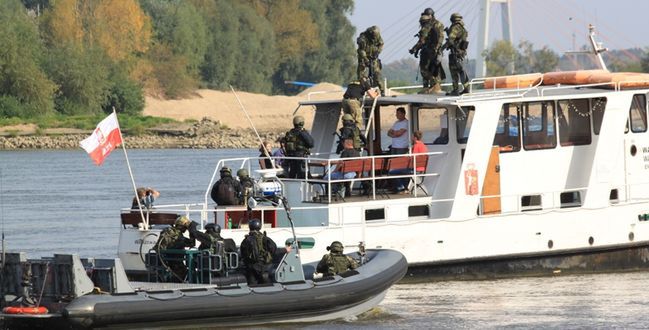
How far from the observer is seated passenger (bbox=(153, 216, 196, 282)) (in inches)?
728

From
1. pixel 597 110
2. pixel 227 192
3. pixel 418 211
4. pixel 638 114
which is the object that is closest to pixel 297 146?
pixel 227 192

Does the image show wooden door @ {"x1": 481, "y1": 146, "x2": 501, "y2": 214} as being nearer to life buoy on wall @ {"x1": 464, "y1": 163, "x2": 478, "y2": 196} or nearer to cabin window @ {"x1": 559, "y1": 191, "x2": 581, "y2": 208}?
life buoy on wall @ {"x1": 464, "y1": 163, "x2": 478, "y2": 196}

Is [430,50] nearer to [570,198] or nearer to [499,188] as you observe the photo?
[499,188]

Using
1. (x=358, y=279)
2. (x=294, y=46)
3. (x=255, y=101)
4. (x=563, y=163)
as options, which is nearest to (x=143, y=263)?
(x=358, y=279)

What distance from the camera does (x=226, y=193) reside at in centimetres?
2095

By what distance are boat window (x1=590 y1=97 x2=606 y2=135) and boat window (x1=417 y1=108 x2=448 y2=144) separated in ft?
7.96

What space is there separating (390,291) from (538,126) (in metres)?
3.71

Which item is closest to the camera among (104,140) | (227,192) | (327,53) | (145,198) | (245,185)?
(104,140)

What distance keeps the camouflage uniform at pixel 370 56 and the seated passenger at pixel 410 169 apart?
116 cm

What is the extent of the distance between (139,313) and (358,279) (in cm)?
316

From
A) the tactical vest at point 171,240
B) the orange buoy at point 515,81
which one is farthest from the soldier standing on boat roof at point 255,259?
the orange buoy at point 515,81

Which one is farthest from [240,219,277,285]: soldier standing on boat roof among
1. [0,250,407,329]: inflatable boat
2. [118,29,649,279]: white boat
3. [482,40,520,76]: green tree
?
[482,40,520,76]: green tree

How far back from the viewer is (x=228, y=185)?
68.8 ft

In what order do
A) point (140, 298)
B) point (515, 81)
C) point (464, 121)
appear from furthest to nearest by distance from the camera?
1. point (515, 81)
2. point (464, 121)
3. point (140, 298)
